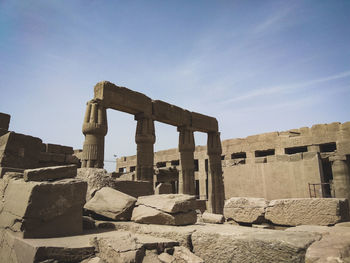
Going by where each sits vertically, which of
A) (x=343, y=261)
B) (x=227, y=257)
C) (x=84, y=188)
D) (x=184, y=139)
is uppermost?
(x=184, y=139)

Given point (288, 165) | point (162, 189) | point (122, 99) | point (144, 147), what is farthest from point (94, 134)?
point (288, 165)

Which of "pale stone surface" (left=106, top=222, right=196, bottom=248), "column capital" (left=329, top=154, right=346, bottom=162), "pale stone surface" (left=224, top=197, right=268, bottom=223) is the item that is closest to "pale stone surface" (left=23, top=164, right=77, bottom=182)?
"pale stone surface" (left=106, top=222, right=196, bottom=248)

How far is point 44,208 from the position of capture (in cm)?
271

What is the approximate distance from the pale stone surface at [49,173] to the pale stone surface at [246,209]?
3.00 metres

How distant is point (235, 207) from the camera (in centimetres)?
481

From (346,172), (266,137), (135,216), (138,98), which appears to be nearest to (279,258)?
(135,216)

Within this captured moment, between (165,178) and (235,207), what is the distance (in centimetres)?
932

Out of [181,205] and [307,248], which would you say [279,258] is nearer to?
[307,248]

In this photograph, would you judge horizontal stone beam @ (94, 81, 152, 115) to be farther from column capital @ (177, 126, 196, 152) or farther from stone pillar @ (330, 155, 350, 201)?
stone pillar @ (330, 155, 350, 201)

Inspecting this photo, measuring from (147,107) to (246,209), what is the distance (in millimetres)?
5909

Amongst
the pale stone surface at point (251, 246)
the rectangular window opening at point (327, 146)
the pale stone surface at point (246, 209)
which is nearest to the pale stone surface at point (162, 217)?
the pale stone surface at point (251, 246)

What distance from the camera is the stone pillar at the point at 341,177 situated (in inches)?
524

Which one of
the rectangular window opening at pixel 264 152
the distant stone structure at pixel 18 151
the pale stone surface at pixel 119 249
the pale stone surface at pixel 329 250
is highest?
the rectangular window opening at pixel 264 152

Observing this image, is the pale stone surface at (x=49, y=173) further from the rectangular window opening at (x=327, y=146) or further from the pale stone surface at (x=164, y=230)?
the rectangular window opening at (x=327, y=146)
